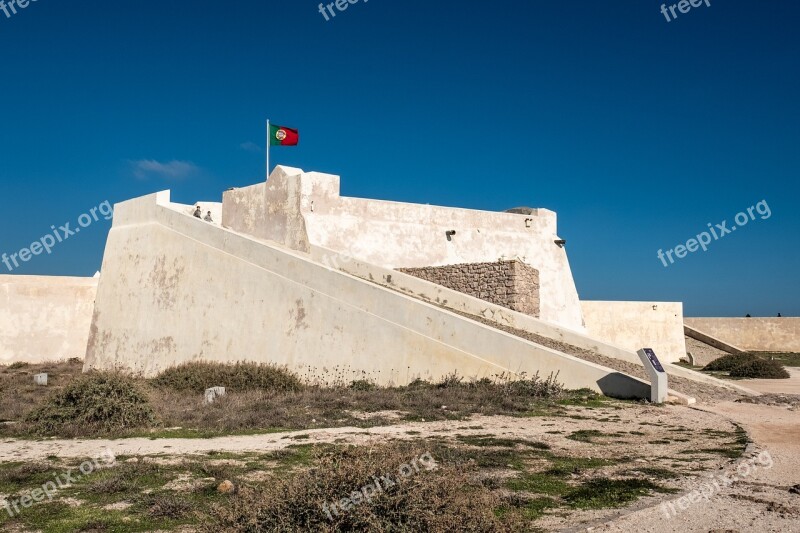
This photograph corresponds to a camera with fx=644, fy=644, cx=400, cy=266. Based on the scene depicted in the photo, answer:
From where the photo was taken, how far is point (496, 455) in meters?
6.94

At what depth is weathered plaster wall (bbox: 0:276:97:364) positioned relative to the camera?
22.9 metres

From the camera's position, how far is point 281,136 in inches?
826

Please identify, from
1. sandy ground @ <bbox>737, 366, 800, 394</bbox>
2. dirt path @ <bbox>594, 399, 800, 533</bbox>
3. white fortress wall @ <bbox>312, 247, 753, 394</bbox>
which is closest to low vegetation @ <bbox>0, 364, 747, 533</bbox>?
dirt path @ <bbox>594, 399, 800, 533</bbox>

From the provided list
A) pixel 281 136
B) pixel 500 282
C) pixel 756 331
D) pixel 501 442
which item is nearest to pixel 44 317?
pixel 281 136

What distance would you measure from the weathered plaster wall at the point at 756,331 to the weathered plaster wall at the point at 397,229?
12.2 m

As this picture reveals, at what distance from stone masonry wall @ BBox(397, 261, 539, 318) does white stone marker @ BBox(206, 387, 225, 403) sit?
7359 mm

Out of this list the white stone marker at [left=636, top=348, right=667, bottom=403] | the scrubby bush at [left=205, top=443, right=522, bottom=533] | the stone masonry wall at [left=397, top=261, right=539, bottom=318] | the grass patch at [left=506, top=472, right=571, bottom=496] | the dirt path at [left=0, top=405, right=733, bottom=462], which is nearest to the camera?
the scrubby bush at [left=205, top=443, right=522, bottom=533]

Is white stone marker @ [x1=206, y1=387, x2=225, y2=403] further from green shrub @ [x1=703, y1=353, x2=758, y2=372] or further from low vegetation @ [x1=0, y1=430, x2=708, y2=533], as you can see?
green shrub @ [x1=703, y1=353, x2=758, y2=372]

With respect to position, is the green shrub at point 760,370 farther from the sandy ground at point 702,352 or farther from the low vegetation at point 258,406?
the low vegetation at point 258,406

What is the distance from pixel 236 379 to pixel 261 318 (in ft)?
7.38

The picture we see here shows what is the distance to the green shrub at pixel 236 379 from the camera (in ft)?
45.2

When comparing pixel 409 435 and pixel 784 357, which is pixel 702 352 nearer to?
pixel 784 357

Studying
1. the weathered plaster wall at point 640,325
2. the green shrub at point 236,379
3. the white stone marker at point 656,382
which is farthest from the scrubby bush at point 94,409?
the weathered plaster wall at point 640,325

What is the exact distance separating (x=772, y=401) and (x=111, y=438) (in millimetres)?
Answer: 11306
